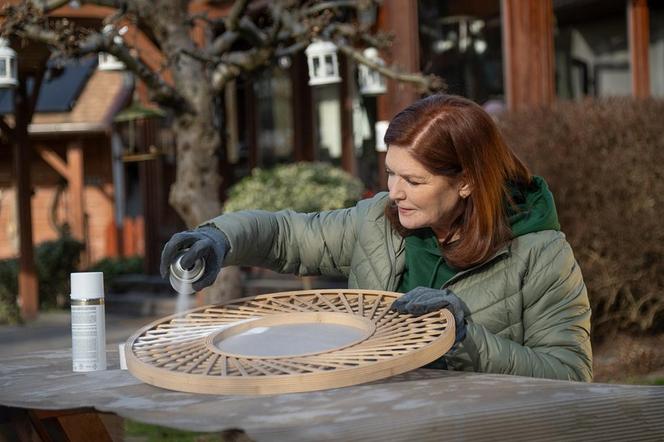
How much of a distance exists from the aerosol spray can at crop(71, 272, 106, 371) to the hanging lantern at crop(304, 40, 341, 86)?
20.3 feet

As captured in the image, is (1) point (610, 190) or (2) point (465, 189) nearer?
(2) point (465, 189)

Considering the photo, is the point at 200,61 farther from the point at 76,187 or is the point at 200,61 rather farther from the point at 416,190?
the point at 76,187

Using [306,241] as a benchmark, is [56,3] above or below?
above

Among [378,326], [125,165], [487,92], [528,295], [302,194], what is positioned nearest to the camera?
[378,326]

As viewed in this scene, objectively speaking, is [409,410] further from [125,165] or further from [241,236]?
[125,165]

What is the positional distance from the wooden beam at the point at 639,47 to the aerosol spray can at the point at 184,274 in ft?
26.5

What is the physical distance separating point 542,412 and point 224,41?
624cm

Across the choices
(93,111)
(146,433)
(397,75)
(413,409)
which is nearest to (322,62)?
(397,75)

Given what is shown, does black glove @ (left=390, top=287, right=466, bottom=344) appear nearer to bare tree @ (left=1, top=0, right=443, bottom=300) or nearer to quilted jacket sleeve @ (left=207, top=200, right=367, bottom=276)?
quilted jacket sleeve @ (left=207, top=200, right=367, bottom=276)

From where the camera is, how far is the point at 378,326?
2334mm

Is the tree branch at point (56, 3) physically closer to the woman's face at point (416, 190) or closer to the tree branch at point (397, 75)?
the tree branch at point (397, 75)

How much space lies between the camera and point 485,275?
104 inches

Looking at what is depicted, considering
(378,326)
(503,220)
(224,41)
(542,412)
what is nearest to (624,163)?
(224,41)

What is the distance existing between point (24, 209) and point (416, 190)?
10225 mm
